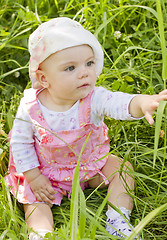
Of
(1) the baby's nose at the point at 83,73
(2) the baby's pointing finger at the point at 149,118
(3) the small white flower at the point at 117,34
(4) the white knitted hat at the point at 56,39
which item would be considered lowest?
(2) the baby's pointing finger at the point at 149,118

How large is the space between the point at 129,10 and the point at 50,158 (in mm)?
1266

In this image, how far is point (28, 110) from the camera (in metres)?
1.95

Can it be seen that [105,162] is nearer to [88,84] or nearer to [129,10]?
[88,84]

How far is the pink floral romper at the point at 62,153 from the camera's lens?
1907mm

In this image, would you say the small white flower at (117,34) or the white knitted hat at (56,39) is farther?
the small white flower at (117,34)

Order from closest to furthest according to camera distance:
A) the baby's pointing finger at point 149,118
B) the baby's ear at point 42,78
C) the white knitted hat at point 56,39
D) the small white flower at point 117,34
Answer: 1. the baby's pointing finger at point 149,118
2. the white knitted hat at point 56,39
3. the baby's ear at point 42,78
4. the small white flower at point 117,34

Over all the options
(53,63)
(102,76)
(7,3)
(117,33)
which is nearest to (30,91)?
(53,63)

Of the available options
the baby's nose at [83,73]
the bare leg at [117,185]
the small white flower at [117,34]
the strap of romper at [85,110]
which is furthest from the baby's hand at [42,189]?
the small white flower at [117,34]

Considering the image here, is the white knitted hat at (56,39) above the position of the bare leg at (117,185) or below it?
above

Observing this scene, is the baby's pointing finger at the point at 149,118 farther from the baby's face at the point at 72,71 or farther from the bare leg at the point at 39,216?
the bare leg at the point at 39,216

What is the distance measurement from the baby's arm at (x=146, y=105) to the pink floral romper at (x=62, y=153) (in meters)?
0.27

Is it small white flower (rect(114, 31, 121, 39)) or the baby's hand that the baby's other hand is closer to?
the baby's hand

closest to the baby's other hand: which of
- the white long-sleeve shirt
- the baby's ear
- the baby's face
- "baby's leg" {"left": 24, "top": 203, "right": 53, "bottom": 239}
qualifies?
the white long-sleeve shirt

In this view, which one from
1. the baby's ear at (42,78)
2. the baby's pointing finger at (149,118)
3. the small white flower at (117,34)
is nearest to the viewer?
the baby's pointing finger at (149,118)
